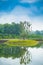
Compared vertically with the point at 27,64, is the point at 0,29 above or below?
above

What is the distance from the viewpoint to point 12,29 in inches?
734

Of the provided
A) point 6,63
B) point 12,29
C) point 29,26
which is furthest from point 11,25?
point 6,63

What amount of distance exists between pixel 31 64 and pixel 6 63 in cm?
66

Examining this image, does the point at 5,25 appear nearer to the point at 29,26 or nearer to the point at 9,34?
the point at 9,34

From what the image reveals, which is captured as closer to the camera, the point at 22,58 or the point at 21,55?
the point at 22,58

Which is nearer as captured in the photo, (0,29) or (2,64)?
(2,64)

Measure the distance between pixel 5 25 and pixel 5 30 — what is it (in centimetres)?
53

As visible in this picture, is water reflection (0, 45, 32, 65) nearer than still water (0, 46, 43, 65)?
No

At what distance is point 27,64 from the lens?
502 centimetres

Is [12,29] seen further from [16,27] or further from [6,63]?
[6,63]

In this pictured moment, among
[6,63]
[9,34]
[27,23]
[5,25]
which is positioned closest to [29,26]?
[27,23]

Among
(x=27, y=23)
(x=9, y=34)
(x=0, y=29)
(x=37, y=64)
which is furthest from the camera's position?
(x=0, y=29)

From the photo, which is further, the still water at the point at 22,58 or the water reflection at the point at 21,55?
the water reflection at the point at 21,55

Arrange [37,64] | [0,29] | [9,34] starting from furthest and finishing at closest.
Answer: [0,29], [9,34], [37,64]
